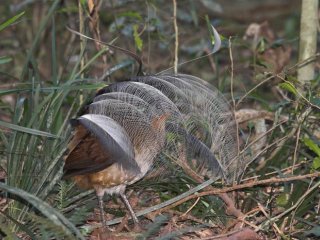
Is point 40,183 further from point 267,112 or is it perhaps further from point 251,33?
point 251,33

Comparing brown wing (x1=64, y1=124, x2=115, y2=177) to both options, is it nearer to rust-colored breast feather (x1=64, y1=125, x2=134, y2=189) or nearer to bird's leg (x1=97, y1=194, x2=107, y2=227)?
rust-colored breast feather (x1=64, y1=125, x2=134, y2=189)

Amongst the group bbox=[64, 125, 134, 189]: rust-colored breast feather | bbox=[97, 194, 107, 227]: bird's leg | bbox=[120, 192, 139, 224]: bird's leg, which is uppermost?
bbox=[64, 125, 134, 189]: rust-colored breast feather

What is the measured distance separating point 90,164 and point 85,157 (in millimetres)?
46

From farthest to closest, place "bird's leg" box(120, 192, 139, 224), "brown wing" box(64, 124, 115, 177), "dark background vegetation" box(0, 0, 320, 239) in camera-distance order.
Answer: "bird's leg" box(120, 192, 139, 224)
"brown wing" box(64, 124, 115, 177)
"dark background vegetation" box(0, 0, 320, 239)

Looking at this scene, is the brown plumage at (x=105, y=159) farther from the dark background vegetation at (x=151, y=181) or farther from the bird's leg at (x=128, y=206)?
the dark background vegetation at (x=151, y=181)

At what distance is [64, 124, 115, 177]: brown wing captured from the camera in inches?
168

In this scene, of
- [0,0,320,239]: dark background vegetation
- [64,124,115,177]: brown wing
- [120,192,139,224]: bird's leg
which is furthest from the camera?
[120,192,139,224]: bird's leg

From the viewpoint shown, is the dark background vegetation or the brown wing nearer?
the dark background vegetation

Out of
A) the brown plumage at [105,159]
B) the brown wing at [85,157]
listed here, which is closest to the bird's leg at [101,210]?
the brown plumage at [105,159]

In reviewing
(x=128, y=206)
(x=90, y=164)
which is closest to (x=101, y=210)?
(x=128, y=206)

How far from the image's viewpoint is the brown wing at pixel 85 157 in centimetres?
426

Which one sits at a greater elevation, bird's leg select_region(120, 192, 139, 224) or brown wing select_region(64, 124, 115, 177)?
brown wing select_region(64, 124, 115, 177)

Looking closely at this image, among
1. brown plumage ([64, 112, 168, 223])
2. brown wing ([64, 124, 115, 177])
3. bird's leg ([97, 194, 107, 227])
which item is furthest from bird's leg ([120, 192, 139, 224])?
brown wing ([64, 124, 115, 177])

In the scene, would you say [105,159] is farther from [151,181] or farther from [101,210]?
[151,181]
